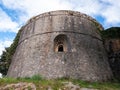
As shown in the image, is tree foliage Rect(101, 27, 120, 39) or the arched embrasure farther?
tree foliage Rect(101, 27, 120, 39)

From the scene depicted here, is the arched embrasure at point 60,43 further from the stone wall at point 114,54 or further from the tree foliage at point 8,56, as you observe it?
the tree foliage at point 8,56

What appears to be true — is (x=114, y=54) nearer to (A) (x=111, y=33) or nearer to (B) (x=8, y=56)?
(A) (x=111, y=33)

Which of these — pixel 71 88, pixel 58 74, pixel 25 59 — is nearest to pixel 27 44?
pixel 25 59

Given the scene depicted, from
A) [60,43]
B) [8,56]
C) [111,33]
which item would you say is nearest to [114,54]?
[111,33]

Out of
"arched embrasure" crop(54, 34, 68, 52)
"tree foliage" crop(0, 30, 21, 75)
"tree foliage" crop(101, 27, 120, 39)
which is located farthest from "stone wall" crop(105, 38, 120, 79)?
"tree foliage" crop(0, 30, 21, 75)

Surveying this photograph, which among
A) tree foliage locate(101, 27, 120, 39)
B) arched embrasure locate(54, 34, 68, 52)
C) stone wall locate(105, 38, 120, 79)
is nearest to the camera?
arched embrasure locate(54, 34, 68, 52)

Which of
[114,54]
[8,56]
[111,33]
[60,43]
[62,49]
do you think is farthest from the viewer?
[8,56]

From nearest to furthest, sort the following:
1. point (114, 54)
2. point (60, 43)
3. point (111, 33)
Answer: point (60, 43) → point (114, 54) → point (111, 33)

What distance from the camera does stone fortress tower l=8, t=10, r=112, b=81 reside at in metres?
16.6

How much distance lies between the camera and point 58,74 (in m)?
16.1

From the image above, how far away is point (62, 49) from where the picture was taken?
18438 mm

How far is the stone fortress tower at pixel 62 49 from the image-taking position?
1661 centimetres

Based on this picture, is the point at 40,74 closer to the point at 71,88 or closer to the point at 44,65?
the point at 44,65

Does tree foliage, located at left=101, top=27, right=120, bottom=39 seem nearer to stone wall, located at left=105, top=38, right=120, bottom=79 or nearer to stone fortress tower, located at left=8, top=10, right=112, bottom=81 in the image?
stone wall, located at left=105, top=38, right=120, bottom=79
